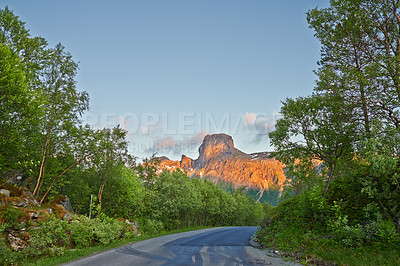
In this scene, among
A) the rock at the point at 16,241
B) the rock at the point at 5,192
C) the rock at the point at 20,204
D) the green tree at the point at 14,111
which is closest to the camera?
the rock at the point at 16,241

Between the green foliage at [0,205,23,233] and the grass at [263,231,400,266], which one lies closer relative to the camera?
the grass at [263,231,400,266]

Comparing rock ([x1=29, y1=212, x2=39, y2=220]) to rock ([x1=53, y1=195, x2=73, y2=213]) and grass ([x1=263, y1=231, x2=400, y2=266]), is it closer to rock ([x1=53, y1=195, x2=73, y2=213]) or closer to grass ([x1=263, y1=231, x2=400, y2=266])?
rock ([x1=53, y1=195, x2=73, y2=213])

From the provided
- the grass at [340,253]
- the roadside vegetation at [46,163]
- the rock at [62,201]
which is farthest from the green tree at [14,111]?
the grass at [340,253]

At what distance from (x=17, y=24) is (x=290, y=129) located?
21108 mm

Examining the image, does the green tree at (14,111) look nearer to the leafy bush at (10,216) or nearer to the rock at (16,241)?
the leafy bush at (10,216)

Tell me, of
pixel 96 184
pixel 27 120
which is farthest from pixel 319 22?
pixel 96 184

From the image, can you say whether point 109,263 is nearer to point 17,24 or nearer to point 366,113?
point 366,113

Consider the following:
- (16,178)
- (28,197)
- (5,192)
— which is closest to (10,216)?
(5,192)

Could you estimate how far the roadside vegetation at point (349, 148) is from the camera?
9.83 m

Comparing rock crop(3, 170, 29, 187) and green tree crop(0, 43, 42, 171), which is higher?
green tree crop(0, 43, 42, 171)

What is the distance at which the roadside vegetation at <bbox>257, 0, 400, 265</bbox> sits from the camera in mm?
9828

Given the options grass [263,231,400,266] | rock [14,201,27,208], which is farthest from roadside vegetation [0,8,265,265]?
grass [263,231,400,266]

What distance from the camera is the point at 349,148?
17.0 meters

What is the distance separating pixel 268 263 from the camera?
1024 centimetres
